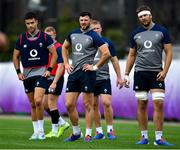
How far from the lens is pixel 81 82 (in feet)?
51.1

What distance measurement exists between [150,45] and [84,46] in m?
1.31

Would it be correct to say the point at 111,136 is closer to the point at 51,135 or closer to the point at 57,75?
the point at 51,135

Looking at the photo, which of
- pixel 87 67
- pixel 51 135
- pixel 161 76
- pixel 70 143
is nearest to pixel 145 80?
pixel 161 76

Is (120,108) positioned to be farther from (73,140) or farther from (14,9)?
(14,9)

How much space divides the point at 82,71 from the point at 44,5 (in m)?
20.9

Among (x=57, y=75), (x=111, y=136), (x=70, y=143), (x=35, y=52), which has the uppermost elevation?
(x=35, y=52)

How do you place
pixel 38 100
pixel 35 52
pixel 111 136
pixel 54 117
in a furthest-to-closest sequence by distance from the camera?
pixel 54 117 → pixel 111 136 → pixel 35 52 → pixel 38 100

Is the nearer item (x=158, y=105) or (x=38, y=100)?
(x=158, y=105)

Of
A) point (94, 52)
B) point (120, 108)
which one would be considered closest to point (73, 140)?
point (94, 52)

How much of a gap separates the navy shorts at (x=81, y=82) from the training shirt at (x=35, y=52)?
2.77 feet

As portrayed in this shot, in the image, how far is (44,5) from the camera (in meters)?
Result: 36.2

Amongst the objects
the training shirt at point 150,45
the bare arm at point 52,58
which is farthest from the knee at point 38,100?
the training shirt at point 150,45

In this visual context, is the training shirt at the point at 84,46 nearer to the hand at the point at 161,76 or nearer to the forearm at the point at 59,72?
the forearm at the point at 59,72

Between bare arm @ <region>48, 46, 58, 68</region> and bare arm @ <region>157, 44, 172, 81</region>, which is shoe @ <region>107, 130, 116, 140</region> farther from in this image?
bare arm @ <region>157, 44, 172, 81</region>
